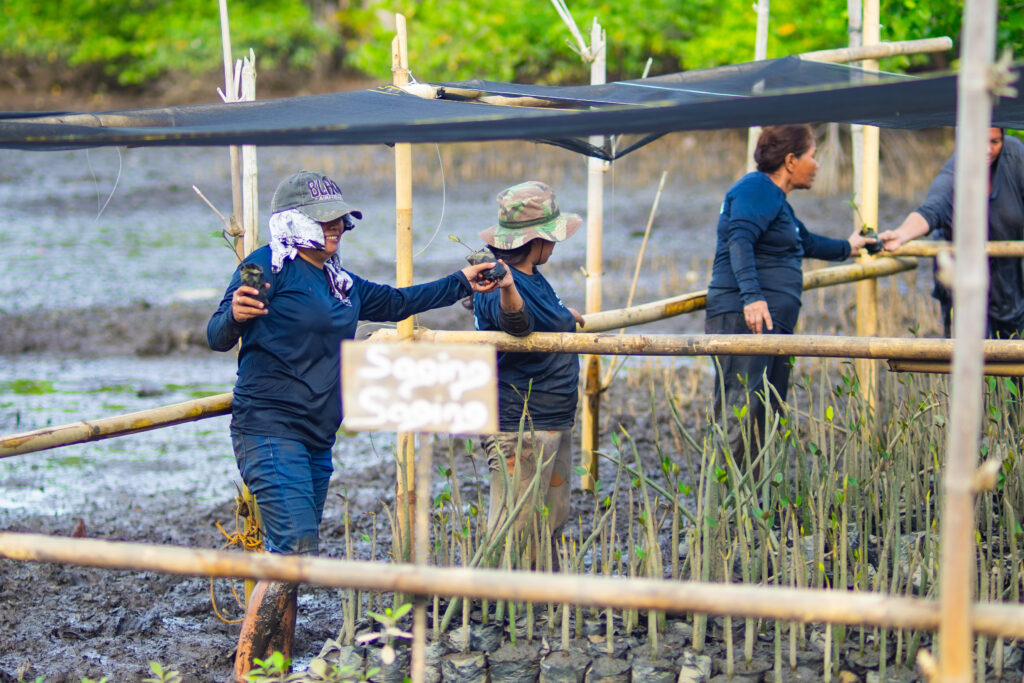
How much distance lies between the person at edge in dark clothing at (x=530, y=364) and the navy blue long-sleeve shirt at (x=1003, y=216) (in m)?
2.10

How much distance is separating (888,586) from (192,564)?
2.06m

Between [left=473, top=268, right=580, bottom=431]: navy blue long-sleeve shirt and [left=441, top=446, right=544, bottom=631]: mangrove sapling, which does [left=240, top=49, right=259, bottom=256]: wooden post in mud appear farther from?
[left=441, top=446, right=544, bottom=631]: mangrove sapling

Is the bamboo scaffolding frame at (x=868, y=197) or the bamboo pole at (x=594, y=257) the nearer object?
the bamboo pole at (x=594, y=257)

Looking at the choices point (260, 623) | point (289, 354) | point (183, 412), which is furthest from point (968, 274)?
point (183, 412)

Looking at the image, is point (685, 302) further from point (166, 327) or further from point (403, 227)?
point (166, 327)

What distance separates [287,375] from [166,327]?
651cm

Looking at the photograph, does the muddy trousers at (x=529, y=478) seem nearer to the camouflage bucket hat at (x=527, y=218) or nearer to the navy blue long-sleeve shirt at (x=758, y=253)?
the camouflage bucket hat at (x=527, y=218)

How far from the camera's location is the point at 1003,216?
488 cm

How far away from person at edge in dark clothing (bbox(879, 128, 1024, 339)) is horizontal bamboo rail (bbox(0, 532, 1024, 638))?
3.19m

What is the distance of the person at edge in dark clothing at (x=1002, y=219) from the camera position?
4781 mm

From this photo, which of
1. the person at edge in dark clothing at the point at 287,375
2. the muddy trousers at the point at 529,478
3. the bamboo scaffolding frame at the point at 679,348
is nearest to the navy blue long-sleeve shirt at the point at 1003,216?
the bamboo scaffolding frame at the point at 679,348

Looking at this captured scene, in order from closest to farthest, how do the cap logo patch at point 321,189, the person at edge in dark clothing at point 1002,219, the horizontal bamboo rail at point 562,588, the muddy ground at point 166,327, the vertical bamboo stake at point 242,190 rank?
the horizontal bamboo rail at point 562,588 < the cap logo patch at point 321,189 < the vertical bamboo stake at point 242,190 < the muddy ground at point 166,327 < the person at edge in dark clothing at point 1002,219

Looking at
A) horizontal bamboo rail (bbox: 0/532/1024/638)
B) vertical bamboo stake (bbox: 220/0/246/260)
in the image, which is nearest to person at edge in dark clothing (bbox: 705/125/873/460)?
vertical bamboo stake (bbox: 220/0/246/260)

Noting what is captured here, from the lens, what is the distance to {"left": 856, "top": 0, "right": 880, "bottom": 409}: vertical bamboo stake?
4.84 m
